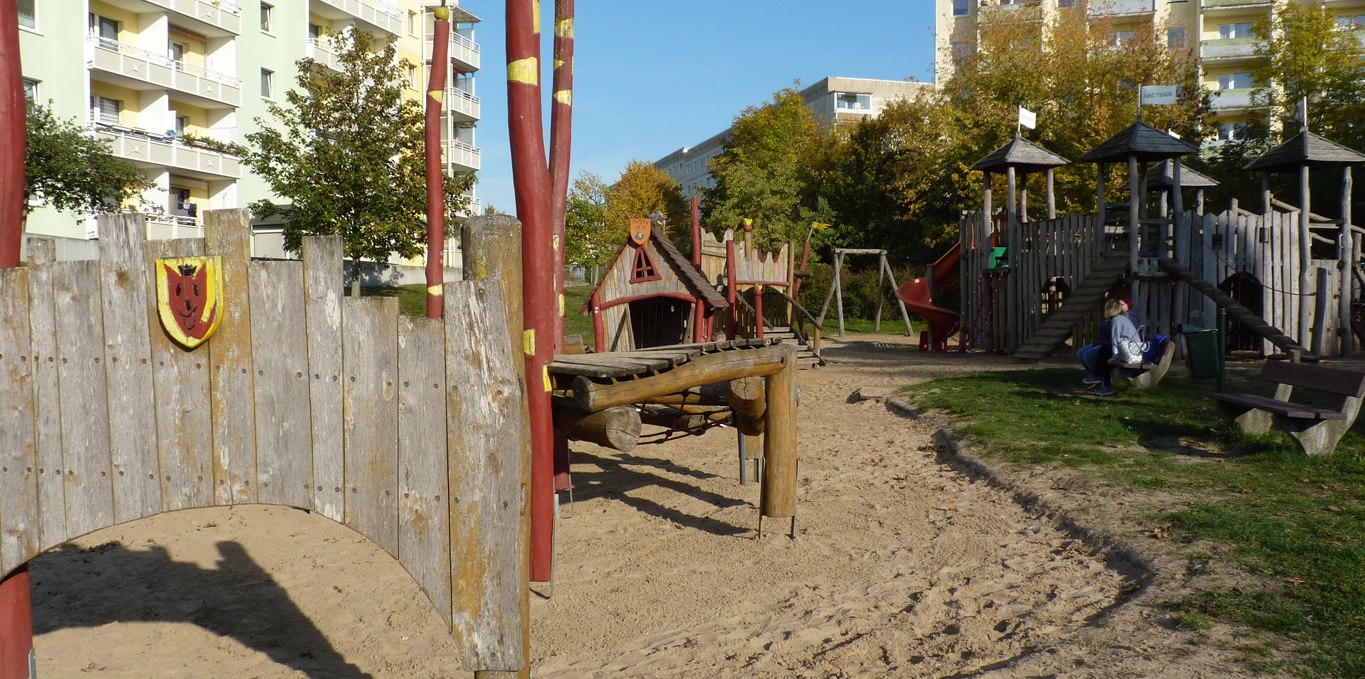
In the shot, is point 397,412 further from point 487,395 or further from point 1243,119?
point 1243,119

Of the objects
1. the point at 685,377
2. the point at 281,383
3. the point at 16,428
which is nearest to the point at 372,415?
the point at 281,383

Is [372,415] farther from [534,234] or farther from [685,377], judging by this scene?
[685,377]

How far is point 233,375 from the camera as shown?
3.82m

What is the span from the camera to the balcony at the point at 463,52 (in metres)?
45.0

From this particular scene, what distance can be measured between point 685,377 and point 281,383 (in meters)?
2.86

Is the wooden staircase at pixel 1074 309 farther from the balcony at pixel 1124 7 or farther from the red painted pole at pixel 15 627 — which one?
the balcony at pixel 1124 7

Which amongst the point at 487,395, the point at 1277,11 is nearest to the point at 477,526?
the point at 487,395

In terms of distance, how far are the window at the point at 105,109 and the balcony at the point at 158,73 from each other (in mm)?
700

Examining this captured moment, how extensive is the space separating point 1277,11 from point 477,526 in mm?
43560

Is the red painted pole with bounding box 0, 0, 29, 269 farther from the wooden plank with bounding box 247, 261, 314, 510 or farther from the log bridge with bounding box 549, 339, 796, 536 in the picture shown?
the log bridge with bounding box 549, 339, 796, 536

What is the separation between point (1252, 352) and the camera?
17562 millimetres

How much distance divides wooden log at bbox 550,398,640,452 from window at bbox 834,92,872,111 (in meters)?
68.8

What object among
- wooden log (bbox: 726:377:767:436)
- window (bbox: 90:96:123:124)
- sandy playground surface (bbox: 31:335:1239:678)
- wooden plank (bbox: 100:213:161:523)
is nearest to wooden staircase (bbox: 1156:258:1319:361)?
sandy playground surface (bbox: 31:335:1239:678)

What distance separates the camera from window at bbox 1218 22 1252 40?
52.8 metres
